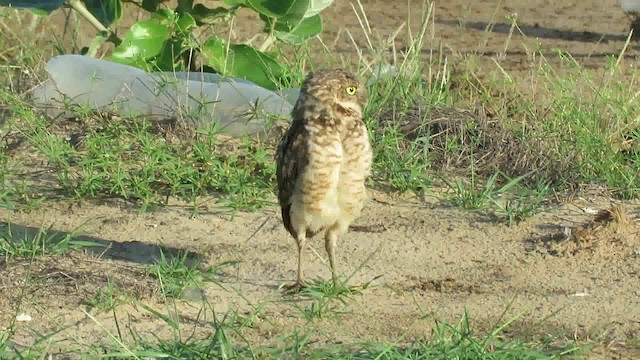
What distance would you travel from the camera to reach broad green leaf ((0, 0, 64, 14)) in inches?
279

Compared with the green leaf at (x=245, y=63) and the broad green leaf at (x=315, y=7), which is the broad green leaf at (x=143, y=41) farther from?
the broad green leaf at (x=315, y=7)

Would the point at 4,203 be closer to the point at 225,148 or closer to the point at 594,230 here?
the point at 225,148

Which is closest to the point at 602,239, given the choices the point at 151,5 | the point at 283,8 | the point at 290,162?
the point at 290,162

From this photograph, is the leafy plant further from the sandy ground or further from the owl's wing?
the owl's wing

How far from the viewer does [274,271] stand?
214 inches

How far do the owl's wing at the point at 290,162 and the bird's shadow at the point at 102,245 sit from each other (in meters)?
0.45

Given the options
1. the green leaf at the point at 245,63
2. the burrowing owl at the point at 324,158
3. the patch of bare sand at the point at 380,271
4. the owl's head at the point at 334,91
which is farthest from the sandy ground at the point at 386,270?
the green leaf at the point at 245,63

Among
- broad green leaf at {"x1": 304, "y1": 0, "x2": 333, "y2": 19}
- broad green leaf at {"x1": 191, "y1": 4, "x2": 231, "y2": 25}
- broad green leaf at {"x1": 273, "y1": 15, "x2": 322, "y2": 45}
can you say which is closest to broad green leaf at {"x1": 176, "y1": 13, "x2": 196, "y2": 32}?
broad green leaf at {"x1": 191, "y1": 4, "x2": 231, "y2": 25}

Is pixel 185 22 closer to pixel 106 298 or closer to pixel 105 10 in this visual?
pixel 105 10

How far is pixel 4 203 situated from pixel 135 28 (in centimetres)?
149

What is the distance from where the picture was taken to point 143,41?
7102mm

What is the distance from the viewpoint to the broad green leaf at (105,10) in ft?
23.7

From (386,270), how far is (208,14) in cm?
242

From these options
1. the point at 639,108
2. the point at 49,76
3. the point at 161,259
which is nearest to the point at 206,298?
the point at 161,259
